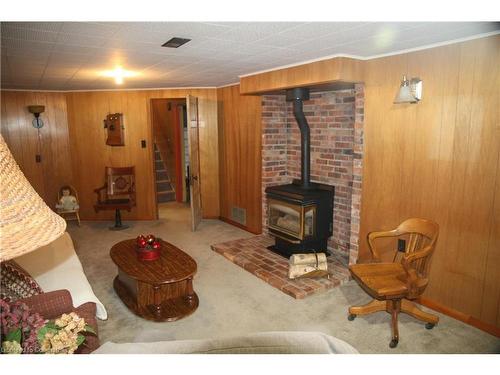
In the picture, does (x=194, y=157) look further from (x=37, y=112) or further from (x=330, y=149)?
(x=37, y=112)

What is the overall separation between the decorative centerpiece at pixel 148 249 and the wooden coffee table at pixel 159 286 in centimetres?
5

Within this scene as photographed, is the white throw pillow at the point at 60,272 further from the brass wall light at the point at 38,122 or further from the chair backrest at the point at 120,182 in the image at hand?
the brass wall light at the point at 38,122

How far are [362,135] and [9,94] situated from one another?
5.45 m

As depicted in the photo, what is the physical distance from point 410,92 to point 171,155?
6.30 meters

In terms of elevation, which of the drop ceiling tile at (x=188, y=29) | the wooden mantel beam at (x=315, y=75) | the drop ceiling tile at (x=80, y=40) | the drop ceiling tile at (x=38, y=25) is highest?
the drop ceiling tile at (x=188, y=29)

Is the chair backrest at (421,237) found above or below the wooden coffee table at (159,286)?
above

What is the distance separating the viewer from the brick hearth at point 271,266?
3490 millimetres

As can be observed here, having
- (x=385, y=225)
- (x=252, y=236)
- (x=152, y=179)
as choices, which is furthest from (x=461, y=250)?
(x=152, y=179)

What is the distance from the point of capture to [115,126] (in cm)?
585

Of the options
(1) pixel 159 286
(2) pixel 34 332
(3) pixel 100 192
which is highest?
(2) pixel 34 332

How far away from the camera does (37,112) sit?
5.64 metres

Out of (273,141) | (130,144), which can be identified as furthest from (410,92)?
(130,144)

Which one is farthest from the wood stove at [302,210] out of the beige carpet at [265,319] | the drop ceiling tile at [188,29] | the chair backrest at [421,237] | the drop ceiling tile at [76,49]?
the drop ceiling tile at [76,49]

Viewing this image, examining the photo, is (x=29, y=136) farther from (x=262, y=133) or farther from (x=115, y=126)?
(x=262, y=133)
